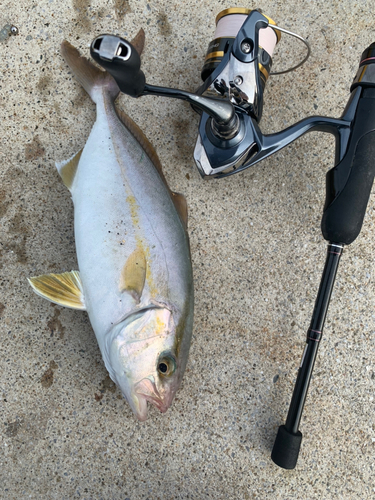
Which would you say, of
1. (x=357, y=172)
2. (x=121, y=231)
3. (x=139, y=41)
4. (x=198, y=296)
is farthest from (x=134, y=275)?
(x=139, y=41)

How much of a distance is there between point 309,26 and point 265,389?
5.39ft

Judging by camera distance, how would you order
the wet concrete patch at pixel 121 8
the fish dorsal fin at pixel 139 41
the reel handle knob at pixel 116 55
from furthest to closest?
1. the wet concrete patch at pixel 121 8
2. the fish dorsal fin at pixel 139 41
3. the reel handle knob at pixel 116 55

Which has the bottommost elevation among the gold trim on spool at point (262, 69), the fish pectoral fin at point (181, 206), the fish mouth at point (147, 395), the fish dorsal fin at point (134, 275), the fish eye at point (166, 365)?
the fish mouth at point (147, 395)

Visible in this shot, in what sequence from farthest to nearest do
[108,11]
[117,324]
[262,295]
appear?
1. [108,11]
2. [262,295]
3. [117,324]

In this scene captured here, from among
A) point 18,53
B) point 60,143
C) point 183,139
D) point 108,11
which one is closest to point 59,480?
point 60,143

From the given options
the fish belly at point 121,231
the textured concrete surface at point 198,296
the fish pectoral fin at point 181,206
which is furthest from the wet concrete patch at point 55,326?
the fish pectoral fin at point 181,206

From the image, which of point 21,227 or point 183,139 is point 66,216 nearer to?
point 21,227

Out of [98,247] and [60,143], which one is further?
[60,143]

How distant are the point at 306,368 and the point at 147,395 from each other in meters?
0.58

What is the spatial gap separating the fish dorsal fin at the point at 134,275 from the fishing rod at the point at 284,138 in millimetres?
434

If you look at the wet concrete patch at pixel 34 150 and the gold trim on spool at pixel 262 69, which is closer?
the gold trim on spool at pixel 262 69

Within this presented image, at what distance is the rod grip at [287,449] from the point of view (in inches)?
54.2

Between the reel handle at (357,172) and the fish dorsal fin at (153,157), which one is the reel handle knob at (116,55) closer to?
the fish dorsal fin at (153,157)

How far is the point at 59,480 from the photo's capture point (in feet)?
4.89
